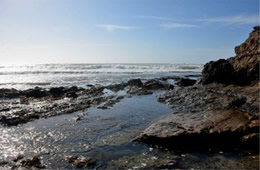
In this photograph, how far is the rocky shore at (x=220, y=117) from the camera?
25.6ft

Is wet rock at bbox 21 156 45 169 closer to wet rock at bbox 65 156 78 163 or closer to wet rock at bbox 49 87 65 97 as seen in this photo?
wet rock at bbox 65 156 78 163

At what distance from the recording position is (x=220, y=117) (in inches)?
357

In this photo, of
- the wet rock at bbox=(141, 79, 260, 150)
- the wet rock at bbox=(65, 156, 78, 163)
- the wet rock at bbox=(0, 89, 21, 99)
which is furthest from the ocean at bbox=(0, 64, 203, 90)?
the wet rock at bbox=(65, 156, 78, 163)

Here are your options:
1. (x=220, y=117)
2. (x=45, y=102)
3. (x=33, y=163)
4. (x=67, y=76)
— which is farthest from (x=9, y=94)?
(x=67, y=76)

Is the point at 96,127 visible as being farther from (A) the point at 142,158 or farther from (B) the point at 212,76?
(B) the point at 212,76

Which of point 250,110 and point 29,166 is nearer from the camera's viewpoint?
point 29,166

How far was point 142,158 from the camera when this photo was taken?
7.35 metres

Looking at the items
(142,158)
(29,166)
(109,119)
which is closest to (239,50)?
(109,119)

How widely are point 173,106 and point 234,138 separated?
695 centimetres

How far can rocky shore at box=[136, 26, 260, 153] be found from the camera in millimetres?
7805

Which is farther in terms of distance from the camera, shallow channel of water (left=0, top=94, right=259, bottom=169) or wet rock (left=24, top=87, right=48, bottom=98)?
wet rock (left=24, top=87, right=48, bottom=98)

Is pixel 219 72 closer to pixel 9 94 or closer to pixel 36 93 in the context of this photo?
pixel 36 93

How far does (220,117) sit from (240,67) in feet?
24.5

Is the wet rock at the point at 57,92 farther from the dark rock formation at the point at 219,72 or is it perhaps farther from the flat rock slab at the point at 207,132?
the flat rock slab at the point at 207,132
